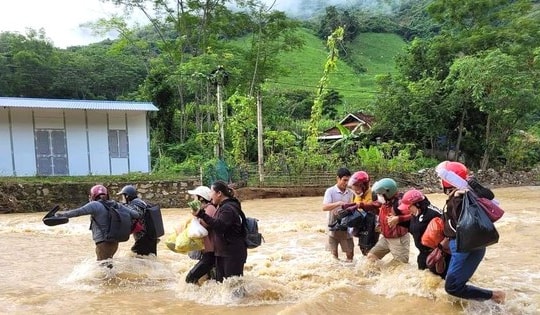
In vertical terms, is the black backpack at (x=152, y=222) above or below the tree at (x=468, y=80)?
below

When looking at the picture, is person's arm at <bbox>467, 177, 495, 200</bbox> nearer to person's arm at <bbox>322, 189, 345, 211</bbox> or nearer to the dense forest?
person's arm at <bbox>322, 189, 345, 211</bbox>

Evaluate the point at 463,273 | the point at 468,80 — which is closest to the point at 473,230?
the point at 463,273

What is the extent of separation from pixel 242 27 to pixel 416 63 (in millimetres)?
Answer: 10950

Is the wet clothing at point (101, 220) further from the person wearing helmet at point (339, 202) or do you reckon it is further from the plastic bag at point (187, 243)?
the person wearing helmet at point (339, 202)

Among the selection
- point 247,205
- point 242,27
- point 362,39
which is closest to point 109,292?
point 247,205

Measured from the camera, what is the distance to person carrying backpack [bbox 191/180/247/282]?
16.3ft

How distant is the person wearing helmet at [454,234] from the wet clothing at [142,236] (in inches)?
155

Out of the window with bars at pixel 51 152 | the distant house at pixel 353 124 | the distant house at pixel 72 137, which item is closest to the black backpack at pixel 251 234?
the distant house at pixel 72 137

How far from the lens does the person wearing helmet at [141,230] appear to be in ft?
21.5

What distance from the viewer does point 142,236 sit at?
6.75 m

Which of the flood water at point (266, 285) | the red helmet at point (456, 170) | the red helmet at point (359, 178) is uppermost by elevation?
the red helmet at point (456, 170)

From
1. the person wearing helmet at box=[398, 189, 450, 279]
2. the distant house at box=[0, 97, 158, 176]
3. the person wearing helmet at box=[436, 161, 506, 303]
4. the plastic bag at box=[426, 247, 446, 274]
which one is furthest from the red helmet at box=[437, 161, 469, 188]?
the distant house at box=[0, 97, 158, 176]

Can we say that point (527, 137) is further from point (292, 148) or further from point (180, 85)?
point (180, 85)

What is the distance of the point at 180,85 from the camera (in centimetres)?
2619
